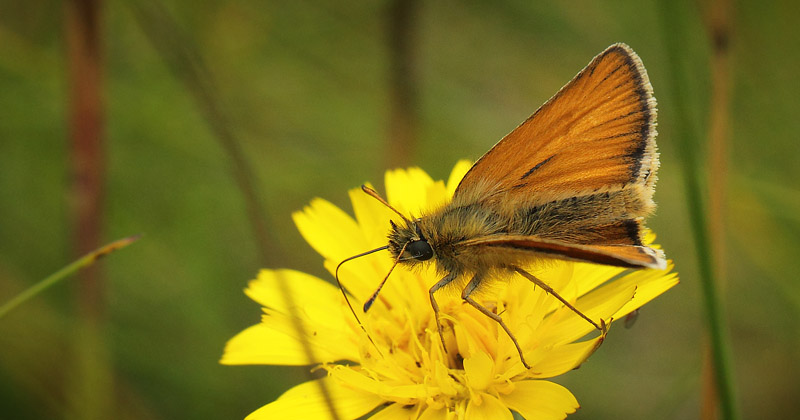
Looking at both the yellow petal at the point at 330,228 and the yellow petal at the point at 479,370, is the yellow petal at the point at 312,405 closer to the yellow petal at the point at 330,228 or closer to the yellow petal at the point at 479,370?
the yellow petal at the point at 479,370

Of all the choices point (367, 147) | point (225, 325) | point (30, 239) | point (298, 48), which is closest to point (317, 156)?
point (367, 147)

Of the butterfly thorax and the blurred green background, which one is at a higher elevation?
the blurred green background

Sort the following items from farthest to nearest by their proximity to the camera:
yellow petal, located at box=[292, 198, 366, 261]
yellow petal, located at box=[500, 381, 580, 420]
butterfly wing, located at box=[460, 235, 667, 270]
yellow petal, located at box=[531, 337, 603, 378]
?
yellow petal, located at box=[292, 198, 366, 261]
yellow petal, located at box=[531, 337, 603, 378]
yellow petal, located at box=[500, 381, 580, 420]
butterfly wing, located at box=[460, 235, 667, 270]

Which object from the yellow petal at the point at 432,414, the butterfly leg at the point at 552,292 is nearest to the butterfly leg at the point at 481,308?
the butterfly leg at the point at 552,292

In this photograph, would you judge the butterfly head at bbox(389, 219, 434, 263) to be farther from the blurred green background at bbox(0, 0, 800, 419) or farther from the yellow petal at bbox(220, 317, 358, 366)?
the blurred green background at bbox(0, 0, 800, 419)

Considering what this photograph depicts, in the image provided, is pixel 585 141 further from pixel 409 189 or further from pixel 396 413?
pixel 396 413

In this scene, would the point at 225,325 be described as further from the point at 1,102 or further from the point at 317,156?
the point at 1,102

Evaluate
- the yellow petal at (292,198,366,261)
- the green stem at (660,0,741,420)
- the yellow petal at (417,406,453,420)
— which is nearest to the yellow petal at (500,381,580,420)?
the yellow petal at (417,406,453,420)
